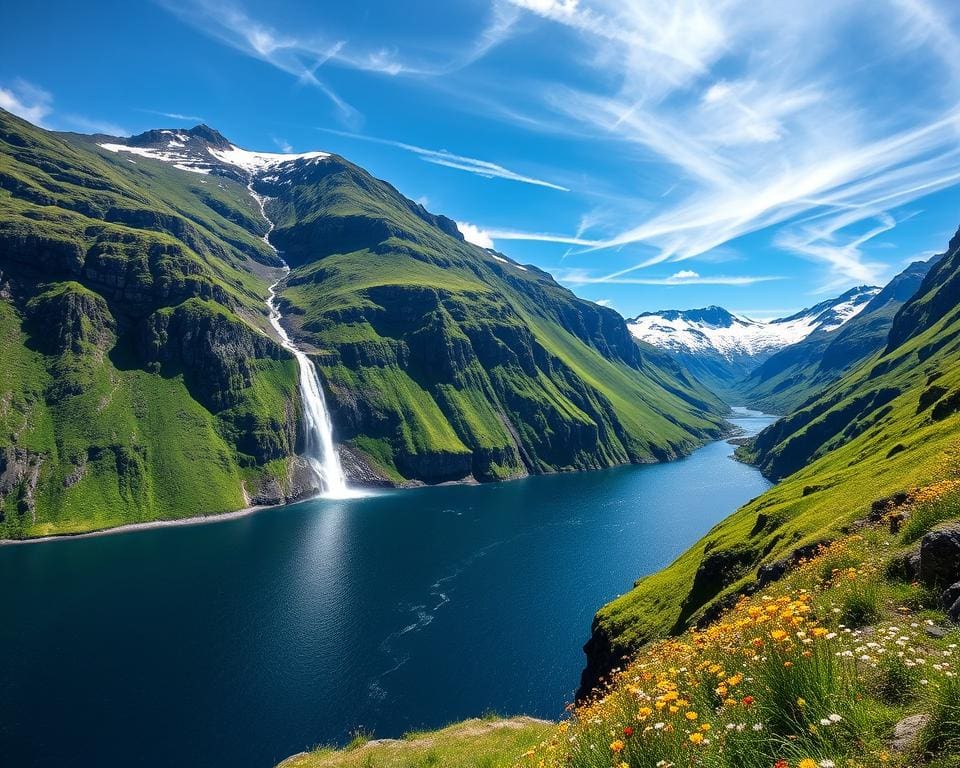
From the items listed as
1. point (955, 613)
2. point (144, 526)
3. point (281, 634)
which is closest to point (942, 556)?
point (955, 613)

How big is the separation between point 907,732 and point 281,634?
3915 inches

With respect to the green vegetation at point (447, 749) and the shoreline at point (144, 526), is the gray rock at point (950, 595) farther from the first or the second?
the shoreline at point (144, 526)

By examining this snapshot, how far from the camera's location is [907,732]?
6.08 meters

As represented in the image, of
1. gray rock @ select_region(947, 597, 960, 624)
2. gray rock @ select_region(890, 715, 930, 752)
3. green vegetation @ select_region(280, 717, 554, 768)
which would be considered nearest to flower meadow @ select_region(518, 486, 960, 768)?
gray rock @ select_region(890, 715, 930, 752)

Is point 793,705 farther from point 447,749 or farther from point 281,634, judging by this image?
point 281,634

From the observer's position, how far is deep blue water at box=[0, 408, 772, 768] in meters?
67.2

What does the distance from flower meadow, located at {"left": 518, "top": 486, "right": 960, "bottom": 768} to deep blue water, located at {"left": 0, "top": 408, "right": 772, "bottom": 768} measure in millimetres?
68892

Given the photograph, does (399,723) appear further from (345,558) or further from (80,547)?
(80,547)

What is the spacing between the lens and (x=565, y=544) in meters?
147

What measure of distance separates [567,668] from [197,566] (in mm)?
92200

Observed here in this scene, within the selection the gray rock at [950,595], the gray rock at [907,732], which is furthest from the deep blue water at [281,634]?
the gray rock at [907,732]

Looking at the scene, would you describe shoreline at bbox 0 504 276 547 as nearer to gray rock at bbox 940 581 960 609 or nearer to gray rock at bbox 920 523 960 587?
gray rock at bbox 920 523 960 587

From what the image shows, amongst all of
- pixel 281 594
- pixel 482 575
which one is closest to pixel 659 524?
pixel 482 575

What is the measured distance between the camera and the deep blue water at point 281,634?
67.2 m
